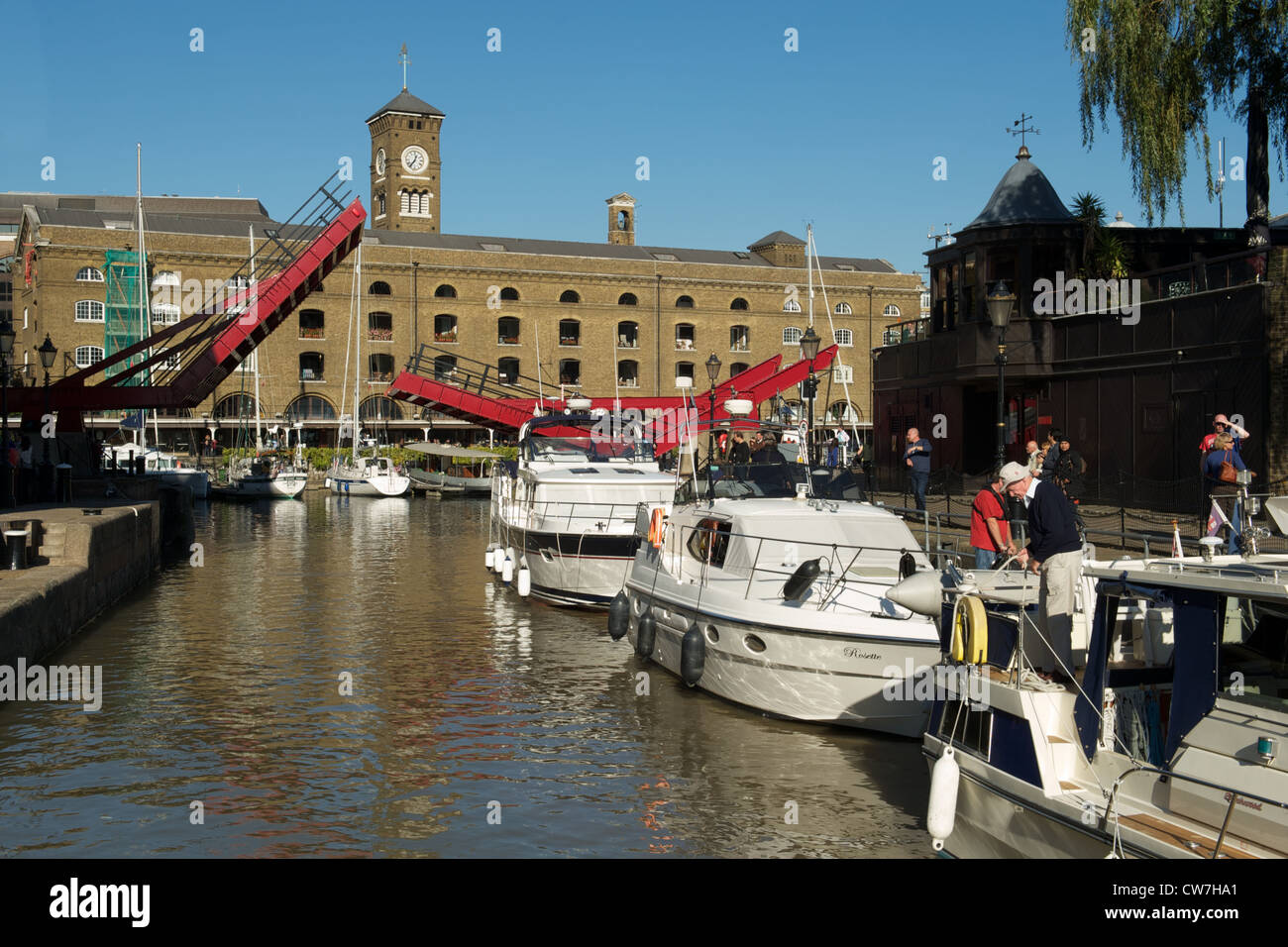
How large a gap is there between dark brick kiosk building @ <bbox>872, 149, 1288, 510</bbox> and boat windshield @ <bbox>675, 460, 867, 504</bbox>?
12.3ft

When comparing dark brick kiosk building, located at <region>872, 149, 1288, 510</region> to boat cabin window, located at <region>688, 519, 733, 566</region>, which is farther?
dark brick kiosk building, located at <region>872, 149, 1288, 510</region>

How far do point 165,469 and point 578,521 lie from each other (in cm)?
3890

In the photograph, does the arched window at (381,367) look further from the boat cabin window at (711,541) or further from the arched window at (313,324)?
the boat cabin window at (711,541)

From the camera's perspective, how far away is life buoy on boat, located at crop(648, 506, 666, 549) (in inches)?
623

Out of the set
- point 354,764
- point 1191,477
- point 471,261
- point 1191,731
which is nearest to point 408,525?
point 1191,477

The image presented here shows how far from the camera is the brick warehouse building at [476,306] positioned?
66250mm

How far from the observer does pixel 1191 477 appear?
2197 centimetres

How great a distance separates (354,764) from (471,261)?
213 ft

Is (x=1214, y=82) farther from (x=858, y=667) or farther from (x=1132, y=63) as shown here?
(x=858, y=667)

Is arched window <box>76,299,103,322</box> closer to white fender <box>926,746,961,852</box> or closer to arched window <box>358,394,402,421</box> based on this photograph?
arched window <box>358,394,402,421</box>

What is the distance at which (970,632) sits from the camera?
8.97 metres

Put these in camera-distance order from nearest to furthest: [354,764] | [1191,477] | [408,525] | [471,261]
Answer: [354,764] → [1191,477] → [408,525] → [471,261]

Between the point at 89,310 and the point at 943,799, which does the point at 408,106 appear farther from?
the point at 943,799

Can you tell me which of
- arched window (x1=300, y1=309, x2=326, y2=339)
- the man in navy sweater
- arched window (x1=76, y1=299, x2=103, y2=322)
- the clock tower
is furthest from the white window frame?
the man in navy sweater
